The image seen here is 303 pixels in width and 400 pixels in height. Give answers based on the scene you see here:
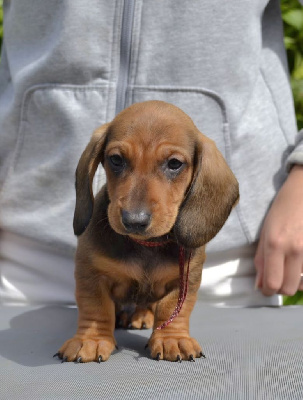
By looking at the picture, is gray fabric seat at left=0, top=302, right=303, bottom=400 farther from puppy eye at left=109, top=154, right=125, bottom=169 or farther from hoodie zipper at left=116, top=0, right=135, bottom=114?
hoodie zipper at left=116, top=0, right=135, bottom=114

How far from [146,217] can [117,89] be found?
1.11 metres

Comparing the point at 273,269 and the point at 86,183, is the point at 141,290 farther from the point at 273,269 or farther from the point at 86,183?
the point at 273,269

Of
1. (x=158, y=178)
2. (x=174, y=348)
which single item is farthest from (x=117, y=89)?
(x=174, y=348)

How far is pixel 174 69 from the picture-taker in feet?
9.59

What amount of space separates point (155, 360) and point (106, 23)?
157 cm

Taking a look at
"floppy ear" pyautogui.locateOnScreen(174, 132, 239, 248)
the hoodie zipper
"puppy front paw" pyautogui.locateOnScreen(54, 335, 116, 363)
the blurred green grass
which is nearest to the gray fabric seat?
"puppy front paw" pyautogui.locateOnScreen(54, 335, 116, 363)

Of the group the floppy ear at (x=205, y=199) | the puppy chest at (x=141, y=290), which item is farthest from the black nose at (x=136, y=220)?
the puppy chest at (x=141, y=290)

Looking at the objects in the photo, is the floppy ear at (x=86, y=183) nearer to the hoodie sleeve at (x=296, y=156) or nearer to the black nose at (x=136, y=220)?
the black nose at (x=136, y=220)

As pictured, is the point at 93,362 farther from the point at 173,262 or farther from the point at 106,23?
the point at 106,23

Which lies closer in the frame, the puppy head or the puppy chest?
the puppy head

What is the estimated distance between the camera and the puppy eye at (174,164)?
2.12 metres

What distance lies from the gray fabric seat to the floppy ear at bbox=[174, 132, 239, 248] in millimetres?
428

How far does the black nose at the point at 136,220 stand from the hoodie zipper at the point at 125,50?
3.52 feet

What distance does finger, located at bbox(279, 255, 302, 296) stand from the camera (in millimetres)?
2885
